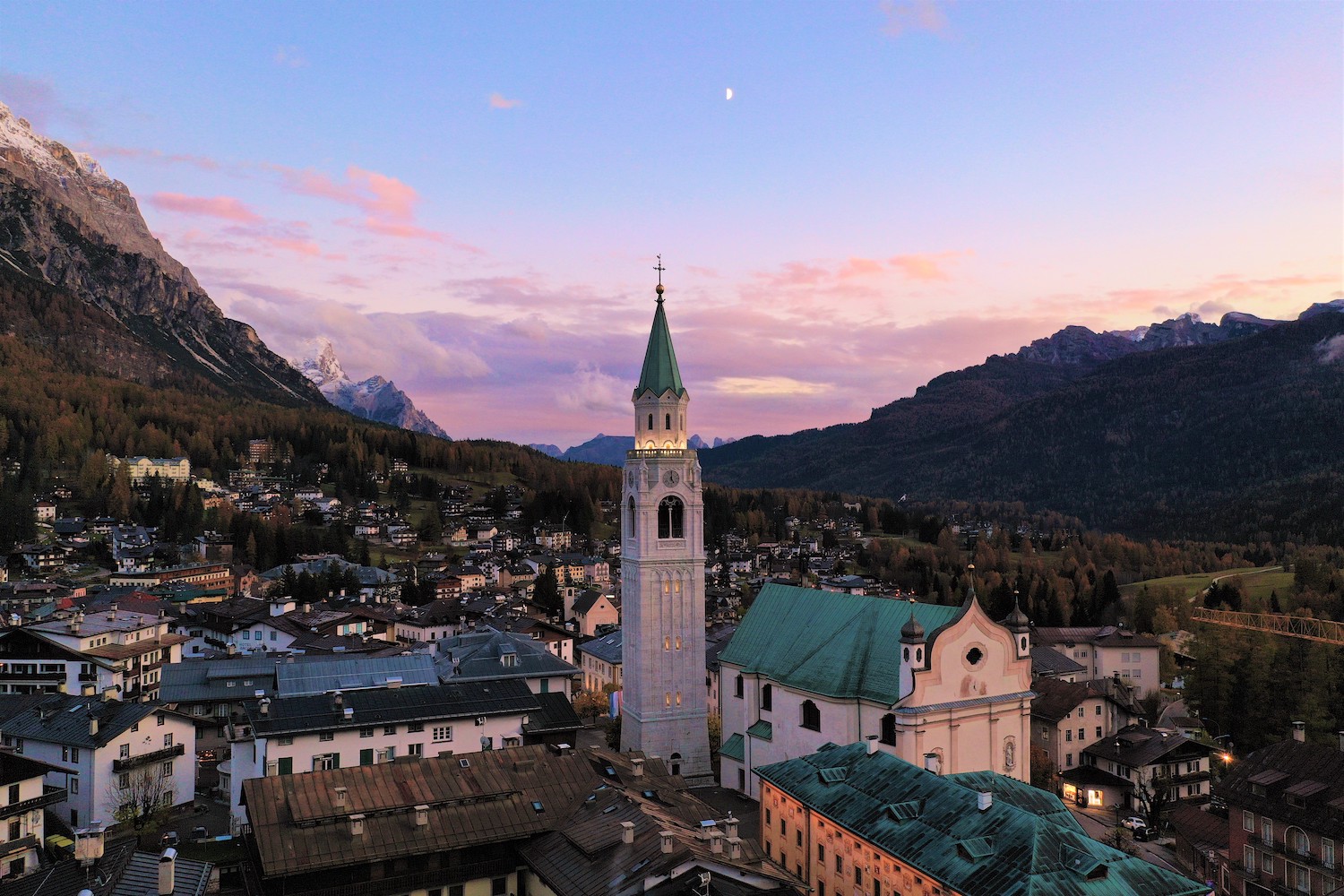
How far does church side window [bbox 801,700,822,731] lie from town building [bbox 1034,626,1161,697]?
217ft

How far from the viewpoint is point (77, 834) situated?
1315 inches

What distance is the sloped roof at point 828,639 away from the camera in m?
51.4

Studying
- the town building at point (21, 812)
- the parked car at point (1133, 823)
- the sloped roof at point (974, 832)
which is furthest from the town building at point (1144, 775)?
the town building at point (21, 812)

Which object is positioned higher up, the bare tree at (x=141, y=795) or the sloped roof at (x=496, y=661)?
the sloped roof at (x=496, y=661)

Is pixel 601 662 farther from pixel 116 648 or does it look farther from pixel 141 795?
pixel 141 795

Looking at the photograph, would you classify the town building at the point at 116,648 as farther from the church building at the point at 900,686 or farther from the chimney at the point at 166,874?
the church building at the point at 900,686

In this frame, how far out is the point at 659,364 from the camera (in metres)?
64.4

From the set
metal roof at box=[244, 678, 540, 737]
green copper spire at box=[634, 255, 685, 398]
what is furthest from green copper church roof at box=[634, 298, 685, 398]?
metal roof at box=[244, 678, 540, 737]

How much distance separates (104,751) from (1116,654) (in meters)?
99.0

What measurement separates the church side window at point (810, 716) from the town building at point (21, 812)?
36738 millimetres

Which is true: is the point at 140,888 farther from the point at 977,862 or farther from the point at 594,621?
the point at 594,621

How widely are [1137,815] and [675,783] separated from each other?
3840 cm

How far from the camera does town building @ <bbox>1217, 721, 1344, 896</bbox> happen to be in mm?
48812

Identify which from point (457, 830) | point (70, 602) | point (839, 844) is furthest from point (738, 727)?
point (70, 602)
